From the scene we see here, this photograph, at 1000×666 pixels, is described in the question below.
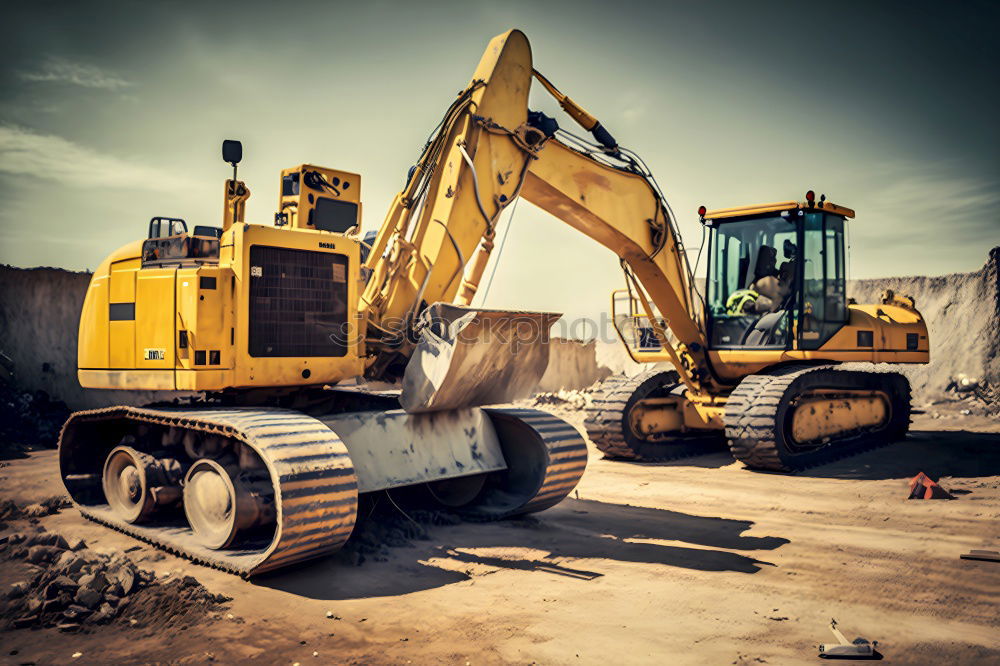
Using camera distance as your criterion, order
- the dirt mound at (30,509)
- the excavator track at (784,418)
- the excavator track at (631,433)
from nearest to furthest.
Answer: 1. the dirt mound at (30,509)
2. the excavator track at (784,418)
3. the excavator track at (631,433)

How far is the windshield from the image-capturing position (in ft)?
34.5

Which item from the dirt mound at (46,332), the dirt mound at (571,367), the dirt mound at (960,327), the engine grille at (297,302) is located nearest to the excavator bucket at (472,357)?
the engine grille at (297,302)

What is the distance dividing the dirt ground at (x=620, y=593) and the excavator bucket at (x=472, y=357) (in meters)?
1.17

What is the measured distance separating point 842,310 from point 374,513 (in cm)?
754

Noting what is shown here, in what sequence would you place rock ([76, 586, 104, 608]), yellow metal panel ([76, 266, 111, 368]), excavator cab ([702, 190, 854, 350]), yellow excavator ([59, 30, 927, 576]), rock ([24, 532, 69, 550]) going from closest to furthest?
rock ([76, 586, 104, 608])
yellow excavator ([59, 30, 927, 576])
rock ([24, 532, 69, 550])
yellow metal panel ([76, 266, 111, 368])
excavator cab ([702, 190, 854, 350])

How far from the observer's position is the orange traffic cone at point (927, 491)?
8.01 metres

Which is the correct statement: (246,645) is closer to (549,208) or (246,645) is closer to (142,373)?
(142,373)

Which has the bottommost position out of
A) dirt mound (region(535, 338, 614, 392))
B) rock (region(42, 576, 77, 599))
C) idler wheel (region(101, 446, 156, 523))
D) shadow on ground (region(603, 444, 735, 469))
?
shadow on ground (region(603, 444, 735, 469))

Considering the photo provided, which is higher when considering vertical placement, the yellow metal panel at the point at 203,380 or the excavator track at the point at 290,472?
the yellow metal panel at the point at 203,380

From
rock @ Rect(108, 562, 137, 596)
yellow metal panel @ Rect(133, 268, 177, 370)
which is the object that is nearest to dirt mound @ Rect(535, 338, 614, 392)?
yellow metal panel @ Rect(133, 268, 177, 370)

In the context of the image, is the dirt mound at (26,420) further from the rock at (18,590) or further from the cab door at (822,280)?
the cab door at (822,280)

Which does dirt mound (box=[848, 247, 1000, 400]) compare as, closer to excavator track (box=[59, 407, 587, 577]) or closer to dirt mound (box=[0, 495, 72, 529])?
excavator track (box=[59, 407, 587, 577])

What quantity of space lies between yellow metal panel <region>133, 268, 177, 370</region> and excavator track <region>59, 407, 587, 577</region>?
43 centimetres

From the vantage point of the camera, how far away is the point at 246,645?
3.93 metres
